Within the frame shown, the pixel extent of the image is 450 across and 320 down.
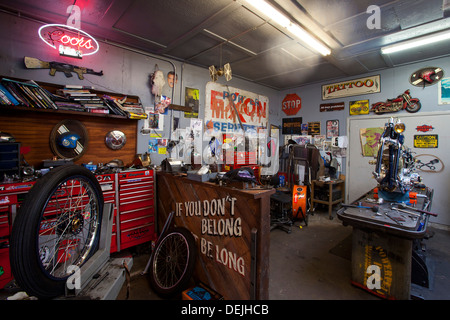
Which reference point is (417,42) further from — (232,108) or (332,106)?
(232,108)

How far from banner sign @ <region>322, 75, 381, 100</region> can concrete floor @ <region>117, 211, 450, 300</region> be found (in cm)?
290

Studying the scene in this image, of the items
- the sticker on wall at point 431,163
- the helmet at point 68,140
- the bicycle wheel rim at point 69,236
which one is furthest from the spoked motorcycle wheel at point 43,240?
the sticker on wall at point 431,163

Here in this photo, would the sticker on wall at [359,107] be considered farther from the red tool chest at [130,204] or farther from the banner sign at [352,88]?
the red tool chest at [130,204]

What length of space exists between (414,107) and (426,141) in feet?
2.18

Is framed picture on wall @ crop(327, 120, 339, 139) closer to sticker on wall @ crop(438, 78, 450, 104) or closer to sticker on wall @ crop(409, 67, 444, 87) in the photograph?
sticker on wall @ crop(409, 67, 444, 87)

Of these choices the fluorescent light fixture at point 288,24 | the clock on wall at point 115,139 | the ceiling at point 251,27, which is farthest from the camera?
the clock on wall at point 115,139

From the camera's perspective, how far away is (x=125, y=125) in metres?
→ 3.13

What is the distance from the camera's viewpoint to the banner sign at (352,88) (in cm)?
422

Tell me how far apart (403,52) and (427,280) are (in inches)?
135

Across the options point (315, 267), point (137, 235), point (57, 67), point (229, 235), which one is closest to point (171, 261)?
point (229, 235)

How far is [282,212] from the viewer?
363 centimetres

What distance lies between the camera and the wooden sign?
1.51m

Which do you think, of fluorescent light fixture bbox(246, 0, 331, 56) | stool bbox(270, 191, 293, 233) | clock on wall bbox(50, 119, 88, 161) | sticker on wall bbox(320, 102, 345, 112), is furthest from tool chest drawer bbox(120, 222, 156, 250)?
sticker on wall bbox(320, 102, 345, 112)

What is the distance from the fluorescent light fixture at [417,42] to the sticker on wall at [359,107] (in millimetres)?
1219
